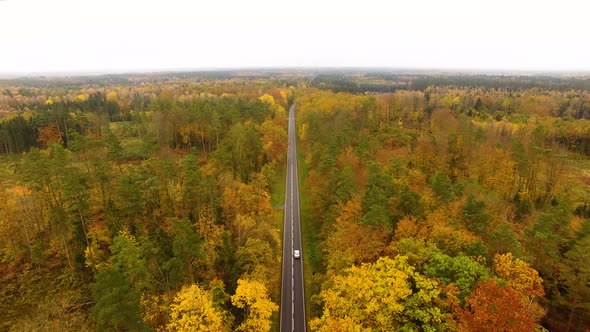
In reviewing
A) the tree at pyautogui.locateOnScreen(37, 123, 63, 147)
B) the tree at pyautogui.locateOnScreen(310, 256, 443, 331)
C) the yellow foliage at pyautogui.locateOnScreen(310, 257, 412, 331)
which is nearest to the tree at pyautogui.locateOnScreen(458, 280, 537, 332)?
the tree at pyautogui.locateOnScreen(310, 256, 443, 331)

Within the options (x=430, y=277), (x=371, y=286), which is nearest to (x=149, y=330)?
(x=371, y=286)

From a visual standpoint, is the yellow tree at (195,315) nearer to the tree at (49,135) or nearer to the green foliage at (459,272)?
the green foliage at (459,272)

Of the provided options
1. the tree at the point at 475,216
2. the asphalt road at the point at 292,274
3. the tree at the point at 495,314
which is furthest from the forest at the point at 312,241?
the asphalt road at the point at 292,274

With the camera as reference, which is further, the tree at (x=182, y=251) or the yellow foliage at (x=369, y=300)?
the tree at (x=182, y=251)

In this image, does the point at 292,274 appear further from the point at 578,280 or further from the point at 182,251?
the point at 578,280

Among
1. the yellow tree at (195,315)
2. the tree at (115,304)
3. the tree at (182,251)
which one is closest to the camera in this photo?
the tree at (115,304)

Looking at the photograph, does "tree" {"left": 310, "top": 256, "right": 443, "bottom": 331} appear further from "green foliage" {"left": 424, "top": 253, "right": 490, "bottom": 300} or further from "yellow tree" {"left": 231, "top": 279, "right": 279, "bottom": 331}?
"yellow tree" {"left": 231, "top": 279, "right": 279, "bottom": 331}

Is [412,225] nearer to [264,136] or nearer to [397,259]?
[397,259]
